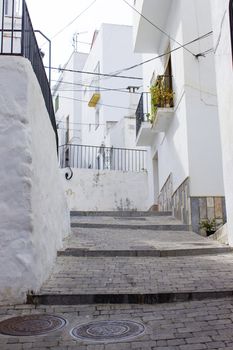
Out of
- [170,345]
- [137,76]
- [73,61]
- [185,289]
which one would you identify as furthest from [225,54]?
[73,61]

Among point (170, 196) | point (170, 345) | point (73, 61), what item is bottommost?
point (170, 345)

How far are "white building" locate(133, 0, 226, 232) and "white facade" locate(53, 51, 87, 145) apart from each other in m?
15.2

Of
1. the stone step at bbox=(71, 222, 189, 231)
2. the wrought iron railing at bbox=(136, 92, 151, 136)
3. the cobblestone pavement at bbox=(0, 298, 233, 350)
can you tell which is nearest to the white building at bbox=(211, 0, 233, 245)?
the stone step at bbox=(71, 222, 189, 231)

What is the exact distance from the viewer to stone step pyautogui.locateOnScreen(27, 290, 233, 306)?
14.3 ft

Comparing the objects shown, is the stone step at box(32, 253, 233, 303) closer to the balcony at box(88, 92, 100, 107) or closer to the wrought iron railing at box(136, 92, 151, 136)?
the wrought iron railing at box(136, 92, 151, 136)

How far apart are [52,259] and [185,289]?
1.88m

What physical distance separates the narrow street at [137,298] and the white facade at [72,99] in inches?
812

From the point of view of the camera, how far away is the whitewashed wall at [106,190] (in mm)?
16766

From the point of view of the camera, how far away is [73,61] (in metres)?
28.1

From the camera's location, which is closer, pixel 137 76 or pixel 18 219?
pixel 18 219

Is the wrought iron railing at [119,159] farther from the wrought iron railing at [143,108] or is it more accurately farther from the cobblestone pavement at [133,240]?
the cobblestone pavement at [133,240]

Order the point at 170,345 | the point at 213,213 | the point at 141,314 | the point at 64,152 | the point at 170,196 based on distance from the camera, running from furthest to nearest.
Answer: the point at 64,152
the point at 170,196
the point at 213,213
the point at 141,314
the point at 170,345

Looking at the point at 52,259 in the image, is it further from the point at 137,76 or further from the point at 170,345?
the point at 137,76

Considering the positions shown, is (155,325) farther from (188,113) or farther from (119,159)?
(119,159)
